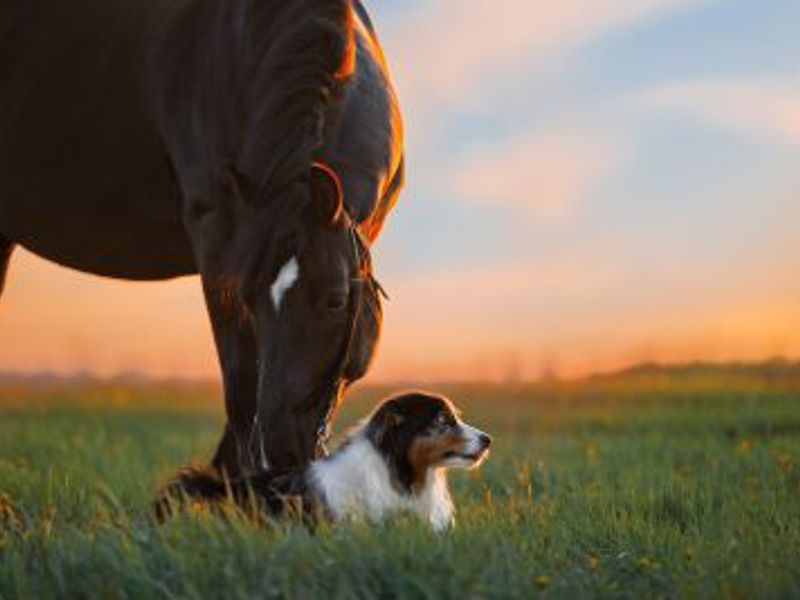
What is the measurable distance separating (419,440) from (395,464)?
15cm

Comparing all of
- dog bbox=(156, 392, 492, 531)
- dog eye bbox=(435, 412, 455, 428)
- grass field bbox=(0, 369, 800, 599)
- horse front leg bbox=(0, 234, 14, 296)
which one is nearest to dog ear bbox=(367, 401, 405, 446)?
dog bbox=(156, 392, 492, 531)

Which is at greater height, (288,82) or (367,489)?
(288,82)

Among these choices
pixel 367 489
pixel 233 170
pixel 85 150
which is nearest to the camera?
pixel 233 170

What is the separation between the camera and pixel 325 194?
5.29 m

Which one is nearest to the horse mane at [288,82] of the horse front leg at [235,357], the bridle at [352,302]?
the bridle at [352,302]

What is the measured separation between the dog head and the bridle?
0.60 m

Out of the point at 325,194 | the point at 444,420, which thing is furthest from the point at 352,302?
the point at 444,420

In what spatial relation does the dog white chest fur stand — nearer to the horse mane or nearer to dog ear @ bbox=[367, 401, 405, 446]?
dog ear @ bbox=[367, 401, 405, 446]

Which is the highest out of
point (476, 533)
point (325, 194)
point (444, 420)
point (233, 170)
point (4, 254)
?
point (4, 254)

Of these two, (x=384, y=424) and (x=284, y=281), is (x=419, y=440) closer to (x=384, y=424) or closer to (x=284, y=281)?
(x=384, y=424)

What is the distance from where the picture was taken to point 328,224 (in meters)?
5.33

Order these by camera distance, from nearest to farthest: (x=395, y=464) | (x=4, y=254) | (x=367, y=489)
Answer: (x=367, y=489) → (x=395, y=464) → (x=4, y=254)

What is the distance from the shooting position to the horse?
5.29 metres

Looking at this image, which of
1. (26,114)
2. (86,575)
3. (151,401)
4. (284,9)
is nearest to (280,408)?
(86,575)
